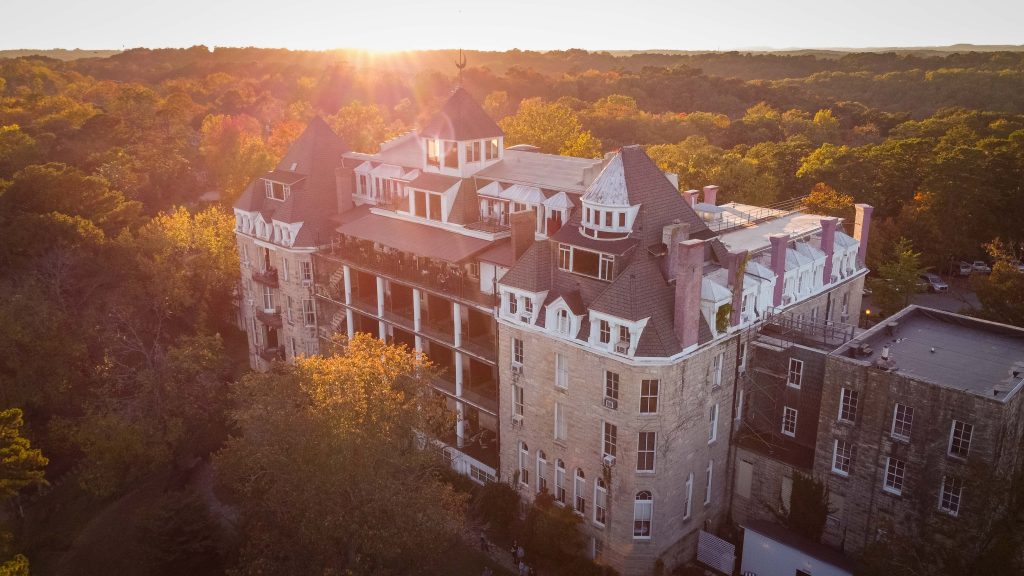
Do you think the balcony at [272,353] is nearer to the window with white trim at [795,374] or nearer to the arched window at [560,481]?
the arched window at [560,481]

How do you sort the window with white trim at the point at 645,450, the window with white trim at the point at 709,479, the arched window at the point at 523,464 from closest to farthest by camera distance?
1. the window with white trim at the point at 645,450
2. the window with white trim at the point at 709,479
3. the arched window at the point at 523,464

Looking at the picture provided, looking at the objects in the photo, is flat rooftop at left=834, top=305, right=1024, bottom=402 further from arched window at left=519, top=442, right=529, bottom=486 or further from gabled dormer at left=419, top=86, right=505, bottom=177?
gabled dormer at left=419, top=86, right=505, bottom=177

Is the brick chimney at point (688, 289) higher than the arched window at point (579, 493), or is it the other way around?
the brick chimney at point (688, 289)

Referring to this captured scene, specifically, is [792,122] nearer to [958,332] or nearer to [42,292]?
[958,332]

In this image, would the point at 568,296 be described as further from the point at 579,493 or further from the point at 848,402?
the point at 848,402

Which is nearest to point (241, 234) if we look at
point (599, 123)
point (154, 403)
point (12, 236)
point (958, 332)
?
point (154, 403)

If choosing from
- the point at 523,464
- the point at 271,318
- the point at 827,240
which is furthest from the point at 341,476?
the point at 827,240

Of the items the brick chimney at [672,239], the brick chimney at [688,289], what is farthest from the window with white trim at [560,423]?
the brick chimney at [672,239]
